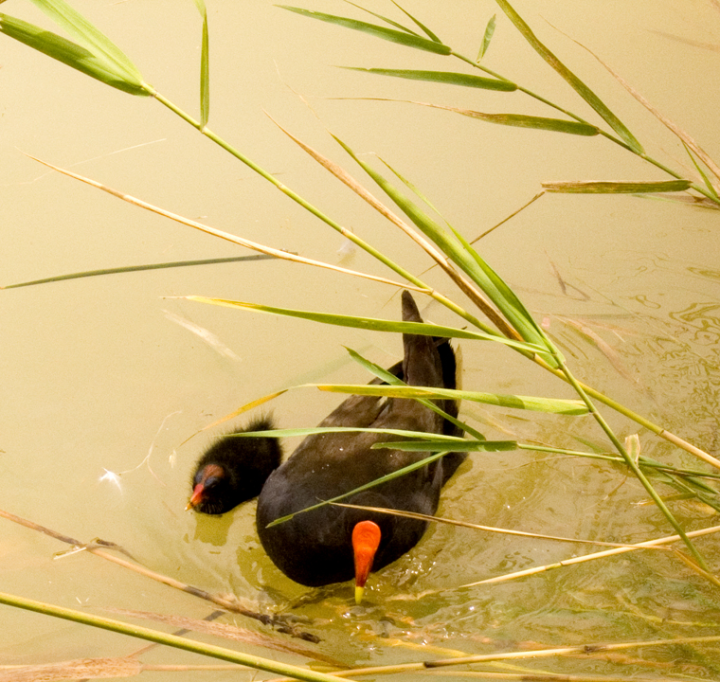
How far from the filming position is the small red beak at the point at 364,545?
72.2 inches

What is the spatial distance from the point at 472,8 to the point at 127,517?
8.70ft

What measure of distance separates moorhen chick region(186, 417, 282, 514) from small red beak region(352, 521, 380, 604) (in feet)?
1.91

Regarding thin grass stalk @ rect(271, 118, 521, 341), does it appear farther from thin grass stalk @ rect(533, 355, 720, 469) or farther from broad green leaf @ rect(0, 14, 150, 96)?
broad green leaf @ rect(0, 14, 150, 96)

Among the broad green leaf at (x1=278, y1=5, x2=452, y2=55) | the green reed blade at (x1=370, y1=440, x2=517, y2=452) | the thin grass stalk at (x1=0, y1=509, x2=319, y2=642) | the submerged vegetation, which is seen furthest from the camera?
the thin grass stalk at (x1=0, y1=509, x2=319, y2=642)

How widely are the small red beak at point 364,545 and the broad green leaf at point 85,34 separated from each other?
3.74ft

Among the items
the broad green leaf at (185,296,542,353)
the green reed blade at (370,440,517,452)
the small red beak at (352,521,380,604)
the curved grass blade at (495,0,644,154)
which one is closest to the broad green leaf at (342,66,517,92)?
the curved grass blade at (495,0,644,154)

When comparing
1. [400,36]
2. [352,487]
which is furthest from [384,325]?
[352,487]

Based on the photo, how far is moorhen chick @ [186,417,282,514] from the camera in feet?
7.39

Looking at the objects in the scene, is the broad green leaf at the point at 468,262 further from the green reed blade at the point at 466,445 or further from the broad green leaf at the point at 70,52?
the broad green leaf at the point at 70,52

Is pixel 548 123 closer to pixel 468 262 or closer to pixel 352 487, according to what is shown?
pixel 468 262

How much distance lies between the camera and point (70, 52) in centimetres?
126

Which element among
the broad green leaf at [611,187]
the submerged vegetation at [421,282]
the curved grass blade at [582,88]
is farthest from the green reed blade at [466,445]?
the curved grass blade at [582,88]

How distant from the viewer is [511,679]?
154 cm

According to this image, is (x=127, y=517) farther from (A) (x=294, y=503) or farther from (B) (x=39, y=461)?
(A) (x=294, y=503)
